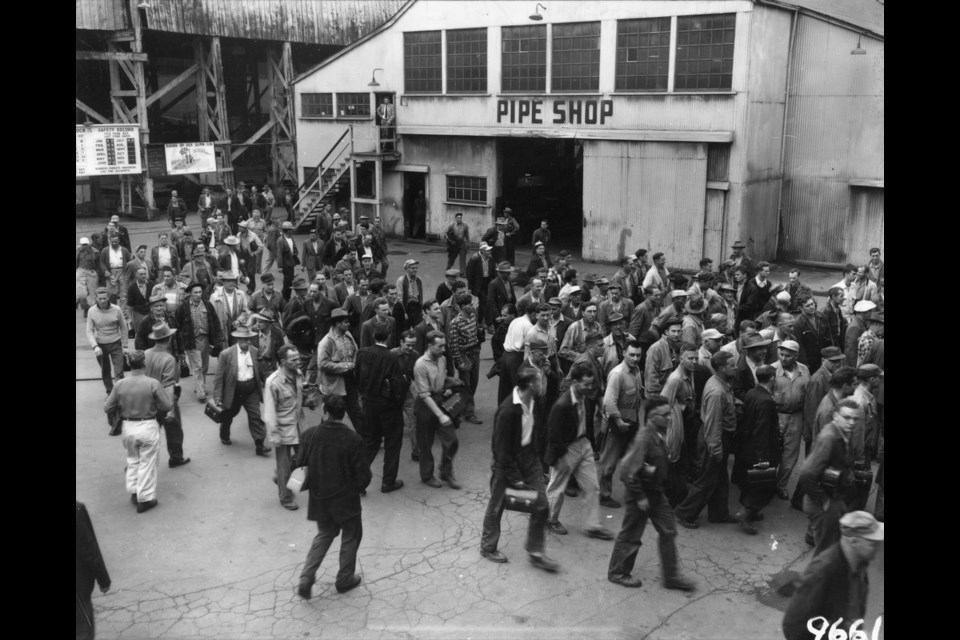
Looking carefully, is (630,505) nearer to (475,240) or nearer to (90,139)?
(475,240)

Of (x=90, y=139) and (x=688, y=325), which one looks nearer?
(x=688, y=325)

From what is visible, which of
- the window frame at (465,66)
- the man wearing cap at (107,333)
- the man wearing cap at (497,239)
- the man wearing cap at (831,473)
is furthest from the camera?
the window frame at (465,66)

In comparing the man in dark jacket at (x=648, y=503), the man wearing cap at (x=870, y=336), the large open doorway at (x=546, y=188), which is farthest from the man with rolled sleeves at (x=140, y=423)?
the large open doorway at (x=546, y=188)

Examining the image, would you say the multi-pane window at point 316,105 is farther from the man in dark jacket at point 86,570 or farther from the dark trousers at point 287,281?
the man in dark jacket at point 86,570

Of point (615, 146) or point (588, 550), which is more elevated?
point (615, 146)

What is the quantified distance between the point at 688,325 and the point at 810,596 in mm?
5368

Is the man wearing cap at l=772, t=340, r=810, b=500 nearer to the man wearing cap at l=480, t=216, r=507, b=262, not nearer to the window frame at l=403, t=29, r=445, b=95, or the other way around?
the man wearing cap at l=480, t=216, r=507, b=262

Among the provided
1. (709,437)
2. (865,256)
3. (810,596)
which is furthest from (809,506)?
(865,256)

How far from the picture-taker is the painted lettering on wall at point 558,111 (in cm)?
2142

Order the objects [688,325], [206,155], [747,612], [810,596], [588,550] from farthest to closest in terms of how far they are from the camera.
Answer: [206,155]
[688,325]
[588,550]
[747,612]
[810,596]

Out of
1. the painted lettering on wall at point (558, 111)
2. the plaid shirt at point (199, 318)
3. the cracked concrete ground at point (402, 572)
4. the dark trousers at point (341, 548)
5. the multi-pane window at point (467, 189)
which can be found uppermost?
the painted lettering on wall at point (558, 111)

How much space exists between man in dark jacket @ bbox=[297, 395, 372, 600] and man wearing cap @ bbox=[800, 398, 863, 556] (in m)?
3.77

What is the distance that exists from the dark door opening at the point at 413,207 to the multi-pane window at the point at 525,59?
15.6ft

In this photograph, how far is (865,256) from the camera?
67.2 ft
